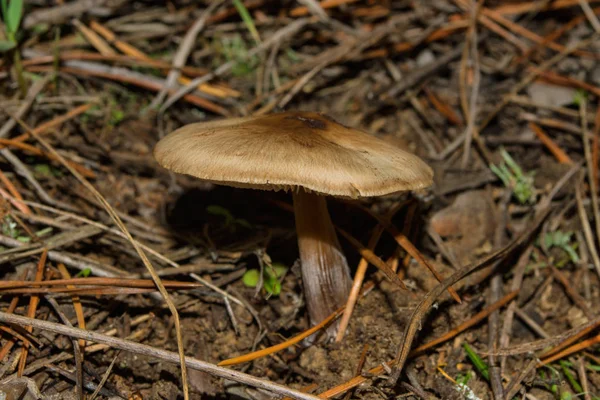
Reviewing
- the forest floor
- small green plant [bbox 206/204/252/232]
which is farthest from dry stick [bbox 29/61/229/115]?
small green plant [bbox 206/204/252/232]

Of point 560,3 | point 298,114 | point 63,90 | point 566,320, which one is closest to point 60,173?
point 63,90

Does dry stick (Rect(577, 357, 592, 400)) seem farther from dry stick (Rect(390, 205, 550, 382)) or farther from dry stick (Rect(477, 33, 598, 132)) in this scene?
dry stick (Rect(477, 33, 598, 132))

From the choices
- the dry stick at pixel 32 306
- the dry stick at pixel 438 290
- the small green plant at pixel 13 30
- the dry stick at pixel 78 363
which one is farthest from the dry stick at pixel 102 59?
the dry stick at pixel 438 290

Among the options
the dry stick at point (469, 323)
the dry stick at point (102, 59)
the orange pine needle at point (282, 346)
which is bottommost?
the dry stick at point (469, 323)

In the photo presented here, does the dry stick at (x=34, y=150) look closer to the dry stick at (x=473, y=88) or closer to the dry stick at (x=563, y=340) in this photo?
the dry stick at (x=473, y=88)

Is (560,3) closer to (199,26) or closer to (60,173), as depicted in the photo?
(199,26)

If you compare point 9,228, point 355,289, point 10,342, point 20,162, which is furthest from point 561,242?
point 20,162

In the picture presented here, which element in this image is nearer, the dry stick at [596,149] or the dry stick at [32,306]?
the dry stick at [32,306]

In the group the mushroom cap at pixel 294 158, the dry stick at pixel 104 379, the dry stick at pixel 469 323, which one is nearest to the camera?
the mushroom cap at pixel 294 158
